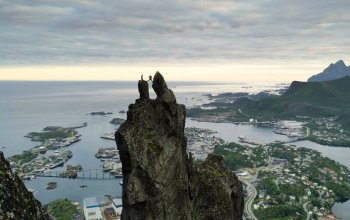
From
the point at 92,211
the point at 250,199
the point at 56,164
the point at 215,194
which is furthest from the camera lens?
the point at 56,164

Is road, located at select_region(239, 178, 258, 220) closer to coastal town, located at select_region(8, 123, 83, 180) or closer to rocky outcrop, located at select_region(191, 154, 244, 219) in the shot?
coastal town, located at select_region(8, 123, 83, 180)

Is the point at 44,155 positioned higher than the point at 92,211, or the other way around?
the point at 92,211

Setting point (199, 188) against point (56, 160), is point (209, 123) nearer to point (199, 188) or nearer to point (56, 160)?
point (56, 160)

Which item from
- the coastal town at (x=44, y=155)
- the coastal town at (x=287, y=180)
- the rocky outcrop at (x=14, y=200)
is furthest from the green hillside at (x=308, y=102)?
the rocky outcrop at (x=14, y=200)

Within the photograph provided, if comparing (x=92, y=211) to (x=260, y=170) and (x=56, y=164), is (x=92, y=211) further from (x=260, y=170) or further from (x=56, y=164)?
(x=260, y=170)

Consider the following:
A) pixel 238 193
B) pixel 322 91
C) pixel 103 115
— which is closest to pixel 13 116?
pixel 103 115

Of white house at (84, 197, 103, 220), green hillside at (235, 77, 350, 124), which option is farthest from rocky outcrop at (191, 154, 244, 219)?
green hillside at (235, 77, 350, 124)

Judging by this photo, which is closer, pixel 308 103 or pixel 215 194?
pixel 215 194

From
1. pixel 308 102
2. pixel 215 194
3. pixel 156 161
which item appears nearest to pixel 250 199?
pixel 215 194
